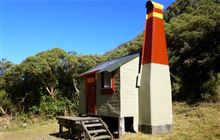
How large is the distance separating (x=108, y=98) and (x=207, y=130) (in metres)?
4.47

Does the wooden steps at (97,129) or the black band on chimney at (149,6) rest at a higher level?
the black band on chimney at (149,6)

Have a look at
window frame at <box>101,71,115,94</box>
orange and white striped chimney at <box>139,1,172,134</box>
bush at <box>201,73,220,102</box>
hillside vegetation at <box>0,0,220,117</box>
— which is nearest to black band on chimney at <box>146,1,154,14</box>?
orange and white striped chimney at <box>139,1,172,134</box>

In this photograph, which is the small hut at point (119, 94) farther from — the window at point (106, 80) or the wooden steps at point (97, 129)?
the wooden steps at point (97, 129)

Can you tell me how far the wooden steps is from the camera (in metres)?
10.5

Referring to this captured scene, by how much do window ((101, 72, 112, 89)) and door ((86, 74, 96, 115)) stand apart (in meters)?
0.83

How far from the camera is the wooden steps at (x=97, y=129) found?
34.6ft

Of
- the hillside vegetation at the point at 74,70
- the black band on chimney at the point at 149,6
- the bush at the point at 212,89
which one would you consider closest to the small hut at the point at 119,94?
the black band on chimney at the point at 149,6

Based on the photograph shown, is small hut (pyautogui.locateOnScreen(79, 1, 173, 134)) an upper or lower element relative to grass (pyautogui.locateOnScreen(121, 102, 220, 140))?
upper

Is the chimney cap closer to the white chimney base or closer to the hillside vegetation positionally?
the white chimney base

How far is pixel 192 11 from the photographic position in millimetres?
23531

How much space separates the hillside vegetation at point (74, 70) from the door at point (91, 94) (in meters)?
6.21

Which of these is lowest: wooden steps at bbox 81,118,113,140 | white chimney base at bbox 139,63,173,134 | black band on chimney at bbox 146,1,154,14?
wooden steps at bbox 81,118,113,140

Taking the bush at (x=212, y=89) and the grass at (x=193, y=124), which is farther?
the bush at (x=212, y=89)

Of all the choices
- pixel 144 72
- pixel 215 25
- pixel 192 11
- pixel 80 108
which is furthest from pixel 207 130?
pixel 192 11
